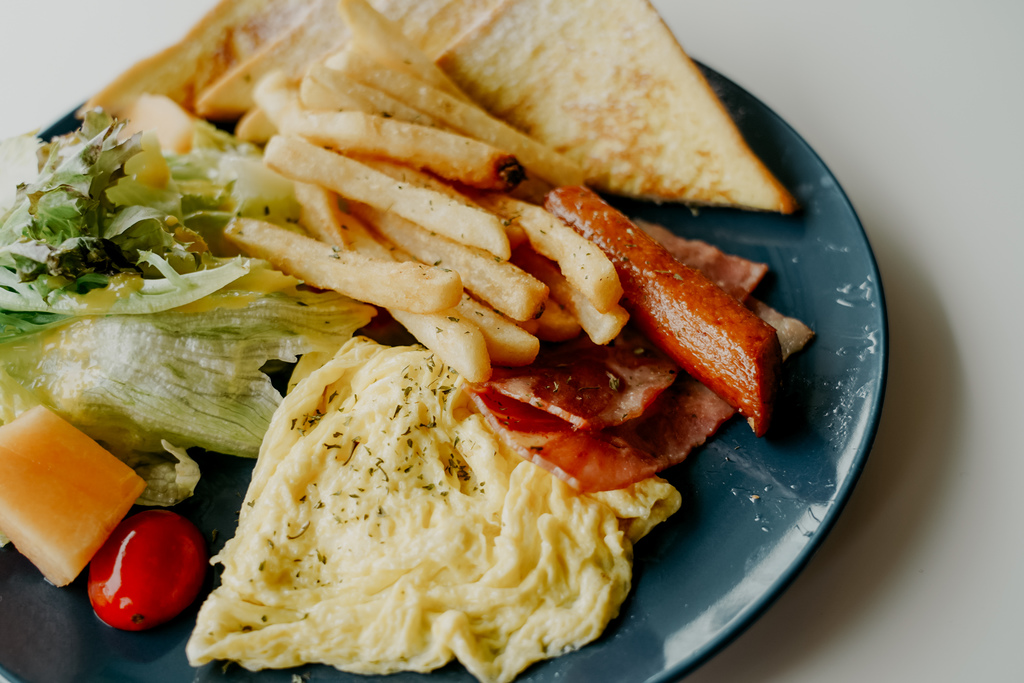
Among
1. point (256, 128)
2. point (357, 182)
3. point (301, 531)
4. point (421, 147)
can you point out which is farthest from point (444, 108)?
point (301, 531)

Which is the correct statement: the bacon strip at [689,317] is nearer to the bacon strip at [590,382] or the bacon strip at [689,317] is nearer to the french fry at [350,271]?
the bacon strip at [590,382]

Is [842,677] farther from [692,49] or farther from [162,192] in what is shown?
[692,49]

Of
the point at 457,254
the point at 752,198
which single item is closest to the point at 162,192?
the point at 457,254

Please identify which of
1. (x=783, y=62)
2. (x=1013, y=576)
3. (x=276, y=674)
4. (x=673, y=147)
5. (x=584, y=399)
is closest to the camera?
(x=276, y=674)

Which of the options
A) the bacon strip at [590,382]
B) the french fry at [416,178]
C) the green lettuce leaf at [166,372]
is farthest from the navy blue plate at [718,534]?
the french fry at [416,178]

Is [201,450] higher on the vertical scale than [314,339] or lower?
lower

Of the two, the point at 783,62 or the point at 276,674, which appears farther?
the point at 783,62
